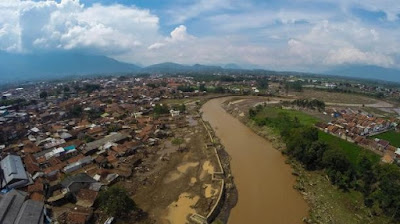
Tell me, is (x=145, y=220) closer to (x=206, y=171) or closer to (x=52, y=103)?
(x=206, y=171)

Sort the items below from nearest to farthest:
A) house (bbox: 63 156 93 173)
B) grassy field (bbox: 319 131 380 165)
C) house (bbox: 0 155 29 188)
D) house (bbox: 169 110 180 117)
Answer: house (bbox: 0 155 29 188)
house (bbox: 63 156 93 173)
grassy field (bbox: 319 131 380 165)
house (bbox: 169 110 180 117)

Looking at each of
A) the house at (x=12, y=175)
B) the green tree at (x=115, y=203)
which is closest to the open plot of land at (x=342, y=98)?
the green tree at (x=115, y=203)

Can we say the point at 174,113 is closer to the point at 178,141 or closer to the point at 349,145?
the point at 178,141

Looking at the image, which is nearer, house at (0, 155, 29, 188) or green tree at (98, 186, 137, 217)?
green tree at (98, 186, 137, 217)

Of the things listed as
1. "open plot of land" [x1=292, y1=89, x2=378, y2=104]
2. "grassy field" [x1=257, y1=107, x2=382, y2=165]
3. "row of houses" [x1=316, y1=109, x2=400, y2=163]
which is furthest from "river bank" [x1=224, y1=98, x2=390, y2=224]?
"open plot of land" [x1=292, y1=89, x2=378, y2=104]

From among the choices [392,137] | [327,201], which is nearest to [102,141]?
[327,201]

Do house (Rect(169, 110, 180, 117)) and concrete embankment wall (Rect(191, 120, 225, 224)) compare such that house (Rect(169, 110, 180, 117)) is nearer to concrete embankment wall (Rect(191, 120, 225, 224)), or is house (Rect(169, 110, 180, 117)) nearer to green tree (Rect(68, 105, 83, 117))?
green tree (Rect(68, 105, 83, 117))

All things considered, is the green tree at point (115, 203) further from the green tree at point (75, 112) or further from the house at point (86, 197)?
the green tree at point (75, 112)
